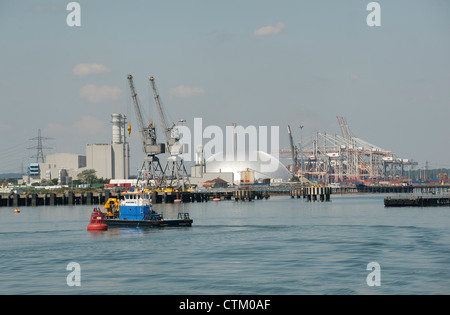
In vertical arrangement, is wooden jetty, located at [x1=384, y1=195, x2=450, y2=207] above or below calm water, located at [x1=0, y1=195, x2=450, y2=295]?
above

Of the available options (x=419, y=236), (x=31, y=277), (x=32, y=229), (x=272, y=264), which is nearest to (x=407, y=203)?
(x=419, y=236)

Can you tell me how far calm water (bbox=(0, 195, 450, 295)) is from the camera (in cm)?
3578

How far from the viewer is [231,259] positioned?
4578cm

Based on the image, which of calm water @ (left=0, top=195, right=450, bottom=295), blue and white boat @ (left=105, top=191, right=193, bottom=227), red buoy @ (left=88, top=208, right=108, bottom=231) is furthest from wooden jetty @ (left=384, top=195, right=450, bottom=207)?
red buoy @ (left=88, top=208, right=108, bottom=231)

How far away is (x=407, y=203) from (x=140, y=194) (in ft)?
216

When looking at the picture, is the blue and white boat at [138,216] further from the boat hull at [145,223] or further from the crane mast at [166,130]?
the crane mast at [166,130]

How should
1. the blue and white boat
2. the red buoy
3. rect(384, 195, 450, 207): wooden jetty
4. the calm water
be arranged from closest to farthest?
the calm water < the red buoy < the blue and white boat < rect(384, 195, 450, 207): wooden jetty

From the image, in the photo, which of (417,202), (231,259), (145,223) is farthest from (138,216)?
(417,202)

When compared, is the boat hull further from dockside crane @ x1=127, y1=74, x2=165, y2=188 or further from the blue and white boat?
dockside crane @ x1=127, y1=74, x2=165, y2=188

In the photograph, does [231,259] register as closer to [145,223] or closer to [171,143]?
[145,223]

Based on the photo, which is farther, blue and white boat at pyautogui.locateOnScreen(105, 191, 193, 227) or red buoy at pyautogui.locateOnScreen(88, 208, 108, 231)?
blue and white boat at pyautogui.locateOnScreen(105, 191, 193, 227)

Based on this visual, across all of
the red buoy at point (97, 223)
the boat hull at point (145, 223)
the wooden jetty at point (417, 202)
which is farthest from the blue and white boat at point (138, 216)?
the wooden jetty at point (417, 202)

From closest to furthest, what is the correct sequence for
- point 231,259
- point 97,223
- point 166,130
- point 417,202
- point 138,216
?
point 231,259
point 97,223
point 138,216
point 417,202
point 166,130
